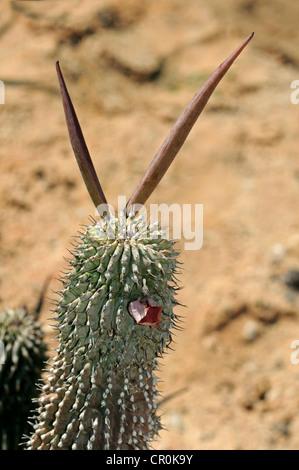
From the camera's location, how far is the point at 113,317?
5.28 feet

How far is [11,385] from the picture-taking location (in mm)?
2471

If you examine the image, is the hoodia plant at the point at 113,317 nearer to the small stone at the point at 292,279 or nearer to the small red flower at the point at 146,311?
the small red flower at the point at 146,311

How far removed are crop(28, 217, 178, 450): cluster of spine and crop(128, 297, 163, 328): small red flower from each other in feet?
0.08

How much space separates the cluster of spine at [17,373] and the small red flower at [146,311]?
102 cm

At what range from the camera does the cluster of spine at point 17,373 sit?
2.46m

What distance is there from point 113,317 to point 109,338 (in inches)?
2.8

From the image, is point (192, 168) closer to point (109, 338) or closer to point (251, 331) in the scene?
point (251, 331)
